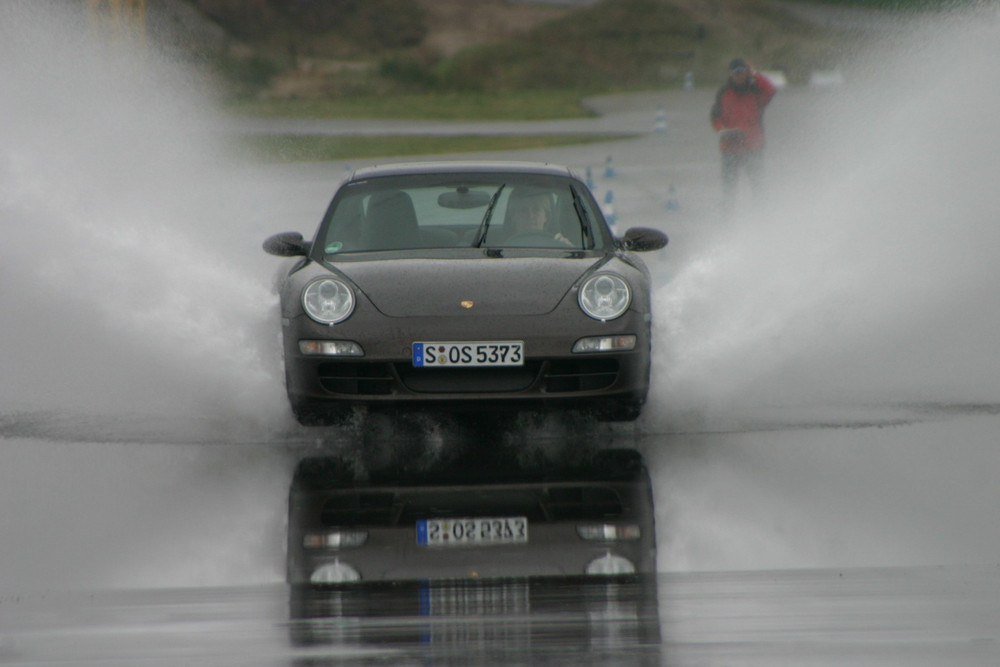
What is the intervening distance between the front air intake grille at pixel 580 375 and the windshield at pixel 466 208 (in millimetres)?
1052

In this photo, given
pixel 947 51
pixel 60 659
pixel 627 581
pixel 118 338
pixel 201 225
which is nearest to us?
pixel 60 659

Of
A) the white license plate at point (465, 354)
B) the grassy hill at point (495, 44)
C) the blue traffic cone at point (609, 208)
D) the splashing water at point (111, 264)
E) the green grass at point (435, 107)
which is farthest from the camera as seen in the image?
the grassy hill at point (495, 44)

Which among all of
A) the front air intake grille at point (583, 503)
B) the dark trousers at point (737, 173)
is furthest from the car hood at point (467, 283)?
the dark trousers at point (737, 173)

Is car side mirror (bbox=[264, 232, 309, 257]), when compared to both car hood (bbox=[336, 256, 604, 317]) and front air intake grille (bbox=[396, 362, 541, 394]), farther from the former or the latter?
front air intake grille (bbox=[396, 362, 541, 394])

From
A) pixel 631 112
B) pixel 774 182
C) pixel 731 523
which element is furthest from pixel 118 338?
pixel 631 112

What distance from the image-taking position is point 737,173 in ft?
59.1

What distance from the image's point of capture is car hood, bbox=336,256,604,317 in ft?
25.6

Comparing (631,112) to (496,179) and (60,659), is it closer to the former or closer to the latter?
(496,179)

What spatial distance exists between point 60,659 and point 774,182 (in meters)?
15.8

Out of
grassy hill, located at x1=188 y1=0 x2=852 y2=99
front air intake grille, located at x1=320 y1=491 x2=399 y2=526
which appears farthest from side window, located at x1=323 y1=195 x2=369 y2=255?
grassy hill, located at x1=188 y1=0 x2=852 y2=99

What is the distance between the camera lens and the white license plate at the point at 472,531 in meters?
6.05

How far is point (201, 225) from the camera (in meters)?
17.8

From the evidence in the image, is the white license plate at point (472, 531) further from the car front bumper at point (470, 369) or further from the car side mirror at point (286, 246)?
the car side mirror at point (286, 246)

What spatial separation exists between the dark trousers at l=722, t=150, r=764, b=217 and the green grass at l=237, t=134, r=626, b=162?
1380cm
